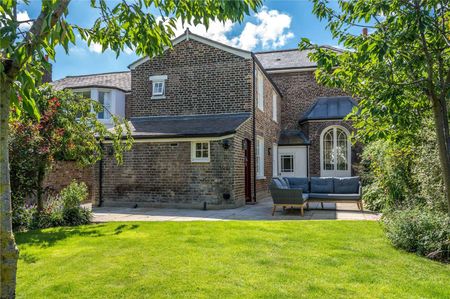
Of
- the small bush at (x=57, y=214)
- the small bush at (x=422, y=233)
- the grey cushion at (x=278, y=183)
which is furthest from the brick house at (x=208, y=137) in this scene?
the small bush at (x=422, y=233)

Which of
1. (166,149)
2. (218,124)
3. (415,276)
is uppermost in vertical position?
(218,124)

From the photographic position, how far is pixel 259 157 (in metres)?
16.9

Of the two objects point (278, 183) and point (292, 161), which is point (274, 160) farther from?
A: point (278, 183)

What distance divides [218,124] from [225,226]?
578 cm

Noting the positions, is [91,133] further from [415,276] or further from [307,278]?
[415,276]

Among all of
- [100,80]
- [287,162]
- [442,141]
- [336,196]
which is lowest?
[336,196]

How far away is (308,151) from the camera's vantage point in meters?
20.7

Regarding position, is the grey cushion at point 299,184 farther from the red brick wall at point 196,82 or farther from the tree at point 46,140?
the tree at point 46,140

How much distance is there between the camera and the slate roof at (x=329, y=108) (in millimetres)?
20359

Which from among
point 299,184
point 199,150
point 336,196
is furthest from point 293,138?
point 336,196

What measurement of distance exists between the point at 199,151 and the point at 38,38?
419 inches

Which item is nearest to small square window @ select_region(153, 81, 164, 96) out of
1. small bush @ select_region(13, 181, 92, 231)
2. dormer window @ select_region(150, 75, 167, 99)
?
dormer window @ select_region(150, 75, 167, 99)

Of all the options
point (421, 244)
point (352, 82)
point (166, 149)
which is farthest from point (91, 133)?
point (421, 244)

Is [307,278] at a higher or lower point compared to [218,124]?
lower
